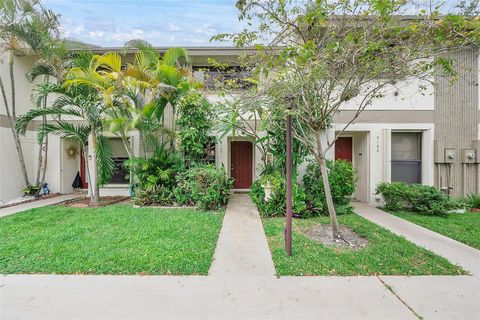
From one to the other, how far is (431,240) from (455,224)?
201 cm

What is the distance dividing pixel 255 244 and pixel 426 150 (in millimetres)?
7413

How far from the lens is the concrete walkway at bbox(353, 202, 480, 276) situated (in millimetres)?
3947

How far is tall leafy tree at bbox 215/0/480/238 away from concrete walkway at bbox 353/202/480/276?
3151mm

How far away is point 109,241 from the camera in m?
4.62

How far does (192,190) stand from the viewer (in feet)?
23.0

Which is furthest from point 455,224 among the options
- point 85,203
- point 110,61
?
point 85,203

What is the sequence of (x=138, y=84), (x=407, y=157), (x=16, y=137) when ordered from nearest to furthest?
1. (x=138, y=84)
2. (x=407, y=157)
3. (x=16, y=137)

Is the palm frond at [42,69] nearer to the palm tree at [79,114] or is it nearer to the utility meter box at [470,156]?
the palm tree at [79,114]

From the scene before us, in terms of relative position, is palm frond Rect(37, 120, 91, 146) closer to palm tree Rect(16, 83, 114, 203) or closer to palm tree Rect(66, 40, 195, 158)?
palm tree Rect(16, 83, 114, 203)

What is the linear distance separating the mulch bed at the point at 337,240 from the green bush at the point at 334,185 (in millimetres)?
1065

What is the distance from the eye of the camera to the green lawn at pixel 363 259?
356cm

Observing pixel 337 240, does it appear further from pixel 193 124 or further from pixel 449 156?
pixel 449 156

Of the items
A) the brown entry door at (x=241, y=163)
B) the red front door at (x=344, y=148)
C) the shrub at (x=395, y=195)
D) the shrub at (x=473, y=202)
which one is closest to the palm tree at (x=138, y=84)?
the brown entry door at (x=241, y=163)

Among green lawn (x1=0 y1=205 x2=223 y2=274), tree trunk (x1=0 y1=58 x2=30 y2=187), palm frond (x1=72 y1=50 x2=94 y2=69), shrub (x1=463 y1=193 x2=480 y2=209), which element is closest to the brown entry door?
green lawn (x1=0 y1=205 x2=223 y2=274)
